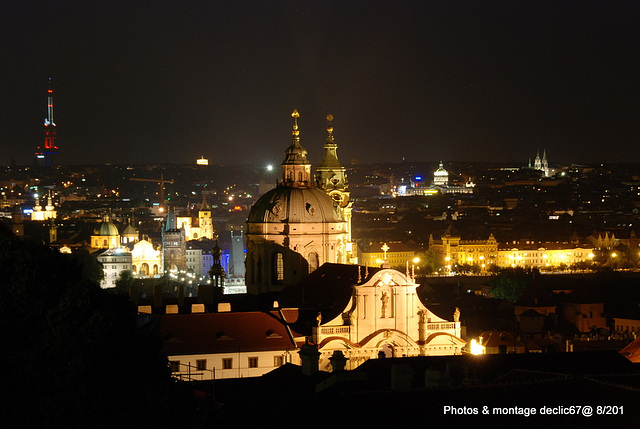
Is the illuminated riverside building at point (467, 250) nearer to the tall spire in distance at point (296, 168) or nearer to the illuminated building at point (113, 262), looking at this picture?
the illuminated building at point (113, 262)

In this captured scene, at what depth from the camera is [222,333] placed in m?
59.6

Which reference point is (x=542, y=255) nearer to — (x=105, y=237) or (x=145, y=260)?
(x=145, y=260)

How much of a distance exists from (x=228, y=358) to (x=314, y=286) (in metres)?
12.5

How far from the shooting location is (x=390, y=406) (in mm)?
31531

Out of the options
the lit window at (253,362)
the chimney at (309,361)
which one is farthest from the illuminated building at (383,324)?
the chimney at (309,361)

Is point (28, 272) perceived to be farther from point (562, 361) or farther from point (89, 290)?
point (562, 361)

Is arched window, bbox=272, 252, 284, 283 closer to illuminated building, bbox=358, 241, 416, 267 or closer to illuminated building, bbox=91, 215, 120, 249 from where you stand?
illuminated building, bbox=358, 241, 416, 267

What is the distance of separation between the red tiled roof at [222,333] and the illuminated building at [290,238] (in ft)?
56.2

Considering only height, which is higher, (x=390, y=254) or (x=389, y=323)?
(x=390, y=254)

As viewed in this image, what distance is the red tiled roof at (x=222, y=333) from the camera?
192 feet

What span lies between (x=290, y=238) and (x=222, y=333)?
2013cm

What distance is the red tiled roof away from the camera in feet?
192

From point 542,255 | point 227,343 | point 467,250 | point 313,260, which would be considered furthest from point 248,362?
point 542,255

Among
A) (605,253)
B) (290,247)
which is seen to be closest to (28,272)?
(290,247)
